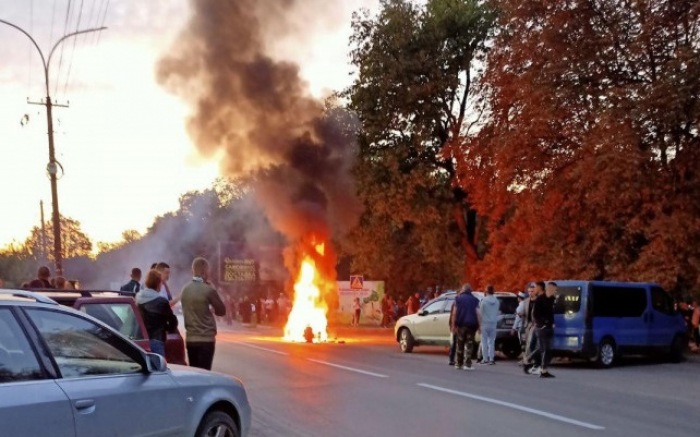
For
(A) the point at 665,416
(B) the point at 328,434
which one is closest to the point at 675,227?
(A) the point at 665,416

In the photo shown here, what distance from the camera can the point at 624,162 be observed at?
18.5 metres

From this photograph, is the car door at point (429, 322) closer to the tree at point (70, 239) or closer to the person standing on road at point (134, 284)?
the person standing on road at point (134, 284)

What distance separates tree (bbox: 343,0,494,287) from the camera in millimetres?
28234

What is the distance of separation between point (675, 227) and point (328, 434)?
44.2ft

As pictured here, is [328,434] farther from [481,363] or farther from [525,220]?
[525,220]

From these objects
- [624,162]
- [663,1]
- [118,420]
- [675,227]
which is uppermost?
[663,1]

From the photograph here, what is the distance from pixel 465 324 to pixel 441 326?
4.24 m

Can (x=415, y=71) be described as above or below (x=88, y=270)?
above

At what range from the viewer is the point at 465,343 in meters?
15.3

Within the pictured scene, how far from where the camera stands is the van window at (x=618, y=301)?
16.1m

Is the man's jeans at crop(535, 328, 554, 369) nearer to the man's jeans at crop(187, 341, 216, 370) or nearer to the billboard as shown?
the man's jeans at crop(187, 341, 216, 370)

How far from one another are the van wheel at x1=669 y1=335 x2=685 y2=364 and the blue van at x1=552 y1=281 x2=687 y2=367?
0.05 metres

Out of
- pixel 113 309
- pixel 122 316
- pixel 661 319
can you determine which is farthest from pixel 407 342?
pixel 113 309

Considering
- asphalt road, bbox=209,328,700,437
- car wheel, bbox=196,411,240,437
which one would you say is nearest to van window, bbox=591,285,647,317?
asphalt road, bbox=209,328,700,437
